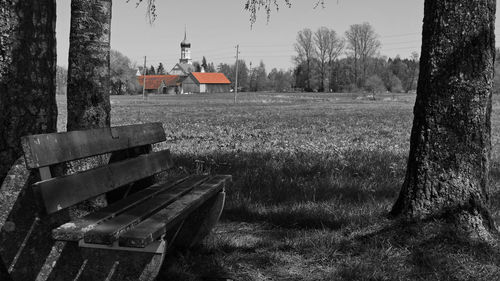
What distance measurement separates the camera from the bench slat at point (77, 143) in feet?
7.40

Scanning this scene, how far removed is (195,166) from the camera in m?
6.66

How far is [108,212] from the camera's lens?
2607 mm

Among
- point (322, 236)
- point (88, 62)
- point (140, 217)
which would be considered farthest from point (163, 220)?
point (88, 62)

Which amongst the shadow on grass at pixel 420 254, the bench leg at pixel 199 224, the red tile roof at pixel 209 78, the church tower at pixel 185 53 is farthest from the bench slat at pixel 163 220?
the church tower at pixel 185 53

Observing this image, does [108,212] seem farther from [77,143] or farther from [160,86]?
[160,86]

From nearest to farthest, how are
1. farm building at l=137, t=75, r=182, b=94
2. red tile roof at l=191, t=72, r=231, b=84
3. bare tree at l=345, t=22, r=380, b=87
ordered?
1. bare tree at l=345, t=22, r=380, b=87
2. farm building at l=137, t=75, r=182, b=94
3. red tile roof at l=191, t=72, r=231, b=84

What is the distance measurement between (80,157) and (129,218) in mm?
441

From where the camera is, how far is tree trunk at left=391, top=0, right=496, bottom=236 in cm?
337

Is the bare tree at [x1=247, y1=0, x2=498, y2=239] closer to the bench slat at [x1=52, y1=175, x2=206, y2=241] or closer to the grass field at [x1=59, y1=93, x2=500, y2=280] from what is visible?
the grass field at [x1=59, y1=93, x2=500, y2=280]

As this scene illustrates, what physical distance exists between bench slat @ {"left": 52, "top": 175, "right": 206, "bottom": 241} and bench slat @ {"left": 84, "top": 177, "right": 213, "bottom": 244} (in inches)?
1.7

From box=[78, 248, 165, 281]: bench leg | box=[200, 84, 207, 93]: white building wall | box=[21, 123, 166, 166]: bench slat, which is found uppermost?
box=[200, 84, 207, 93]: white building wall

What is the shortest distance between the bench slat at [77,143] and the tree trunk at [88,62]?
2.94 feet

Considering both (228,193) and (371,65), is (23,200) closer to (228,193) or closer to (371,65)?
(228,193)

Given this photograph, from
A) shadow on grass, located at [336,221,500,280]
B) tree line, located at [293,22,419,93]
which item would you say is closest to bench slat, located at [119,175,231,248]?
shadow on grass, located at [336,221,500,280]
